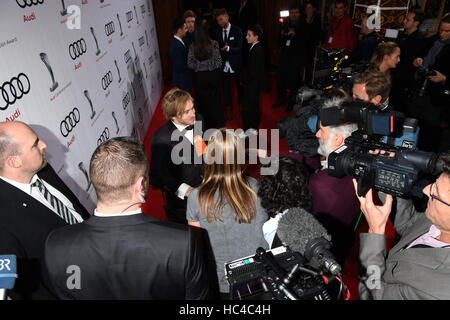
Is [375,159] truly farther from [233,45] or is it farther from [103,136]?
[233,45]

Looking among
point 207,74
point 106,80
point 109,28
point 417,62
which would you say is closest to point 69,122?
point 106,80

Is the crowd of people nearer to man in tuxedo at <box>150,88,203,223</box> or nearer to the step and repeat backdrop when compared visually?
man in tuxedo at <box>150,88,203,223</box>

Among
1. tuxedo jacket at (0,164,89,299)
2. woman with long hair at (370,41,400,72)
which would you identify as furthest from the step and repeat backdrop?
woman with long hair at (370,41,400,72)

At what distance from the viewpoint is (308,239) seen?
1038 mm

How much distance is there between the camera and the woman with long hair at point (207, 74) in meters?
3.85

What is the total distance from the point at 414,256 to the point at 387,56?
253 cm

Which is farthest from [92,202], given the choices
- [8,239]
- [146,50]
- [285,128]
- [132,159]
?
[146,50]

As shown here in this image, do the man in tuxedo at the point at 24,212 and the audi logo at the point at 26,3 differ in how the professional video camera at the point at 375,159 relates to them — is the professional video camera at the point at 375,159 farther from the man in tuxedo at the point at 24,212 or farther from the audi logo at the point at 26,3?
the audi logo at the point at 26,3

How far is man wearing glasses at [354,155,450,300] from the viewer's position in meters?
1.10

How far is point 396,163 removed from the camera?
4.29 ft

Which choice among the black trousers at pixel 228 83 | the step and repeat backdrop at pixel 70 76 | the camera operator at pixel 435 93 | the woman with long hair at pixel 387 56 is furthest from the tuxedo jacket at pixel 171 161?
the camera operator at pixel 435 93

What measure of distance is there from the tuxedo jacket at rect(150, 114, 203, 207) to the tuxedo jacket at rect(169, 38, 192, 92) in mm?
2400

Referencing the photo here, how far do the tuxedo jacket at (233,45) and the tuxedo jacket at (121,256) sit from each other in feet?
13.5
